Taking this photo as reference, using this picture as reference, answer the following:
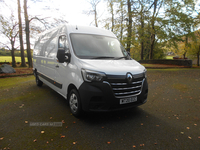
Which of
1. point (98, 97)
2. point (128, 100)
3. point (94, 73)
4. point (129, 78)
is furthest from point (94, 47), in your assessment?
point (128, 100)

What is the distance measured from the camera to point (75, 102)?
3.98 meters

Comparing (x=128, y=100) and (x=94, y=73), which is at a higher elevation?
(x=94, y=73)

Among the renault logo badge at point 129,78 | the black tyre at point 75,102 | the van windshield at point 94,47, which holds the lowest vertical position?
the black tyre at point 75,102

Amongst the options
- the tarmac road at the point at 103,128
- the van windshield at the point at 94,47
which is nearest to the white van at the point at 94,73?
the van windshield at the point at 94,47

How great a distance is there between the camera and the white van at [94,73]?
3.46 m

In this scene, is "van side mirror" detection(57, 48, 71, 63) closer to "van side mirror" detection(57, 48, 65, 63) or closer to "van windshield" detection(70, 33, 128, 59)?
"van side mirror" detection(57, 48, 65, 63)

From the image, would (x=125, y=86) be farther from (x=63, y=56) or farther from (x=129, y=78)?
(x=63, y=56)

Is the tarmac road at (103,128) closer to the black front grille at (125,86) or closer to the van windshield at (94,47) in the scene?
the black front grille at (125,86)

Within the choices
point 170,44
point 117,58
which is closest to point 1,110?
point 117,58

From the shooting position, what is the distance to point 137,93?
3.88 meters

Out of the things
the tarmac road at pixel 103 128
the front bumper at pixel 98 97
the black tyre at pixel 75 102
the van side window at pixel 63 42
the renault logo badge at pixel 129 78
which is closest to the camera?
the tarmac road at pixel 103 128

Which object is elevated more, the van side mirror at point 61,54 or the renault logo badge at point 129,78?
the van side mirror at point 61,54

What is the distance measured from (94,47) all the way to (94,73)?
4.25 ft

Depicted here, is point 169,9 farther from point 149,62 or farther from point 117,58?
point 117,58
